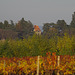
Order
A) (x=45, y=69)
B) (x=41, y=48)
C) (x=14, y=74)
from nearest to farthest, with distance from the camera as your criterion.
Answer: (x=45, y=69), (x=14, y=74), (x=41, y=48)

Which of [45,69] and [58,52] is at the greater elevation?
[58,52]

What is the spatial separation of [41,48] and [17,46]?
2.03 meters

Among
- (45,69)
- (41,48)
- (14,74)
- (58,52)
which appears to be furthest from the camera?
(58,52)

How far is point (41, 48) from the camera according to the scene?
45.9 ft

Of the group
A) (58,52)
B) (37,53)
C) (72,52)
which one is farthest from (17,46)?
(72,52)

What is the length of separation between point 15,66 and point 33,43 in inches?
274

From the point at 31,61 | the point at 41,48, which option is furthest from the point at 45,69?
the point at 41,48

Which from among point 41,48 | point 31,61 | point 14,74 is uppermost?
point 41,48

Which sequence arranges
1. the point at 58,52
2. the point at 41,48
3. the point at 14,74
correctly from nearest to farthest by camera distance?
the point at 14,74, the point at 41,48, the point at 58,52

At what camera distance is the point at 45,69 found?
278 inches

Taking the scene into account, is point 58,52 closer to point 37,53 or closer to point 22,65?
point 37,53

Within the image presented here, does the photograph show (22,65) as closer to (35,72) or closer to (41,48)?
(35,72)

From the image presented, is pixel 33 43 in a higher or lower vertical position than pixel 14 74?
higher

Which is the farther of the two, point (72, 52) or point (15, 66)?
point (72, 52)
